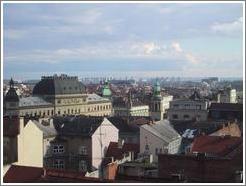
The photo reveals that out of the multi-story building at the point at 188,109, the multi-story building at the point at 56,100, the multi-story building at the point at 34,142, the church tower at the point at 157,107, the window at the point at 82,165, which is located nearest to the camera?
the multi-story building at the point at 34,142

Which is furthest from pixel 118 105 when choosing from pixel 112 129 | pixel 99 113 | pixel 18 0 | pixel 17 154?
pixel 18 0

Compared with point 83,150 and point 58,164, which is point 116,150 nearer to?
point 83,150

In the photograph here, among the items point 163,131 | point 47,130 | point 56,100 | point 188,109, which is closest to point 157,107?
point 188,109

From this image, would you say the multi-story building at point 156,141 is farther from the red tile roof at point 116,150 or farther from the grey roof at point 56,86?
the grey roof at point 56,86

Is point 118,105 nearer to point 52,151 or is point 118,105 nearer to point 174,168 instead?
point 52,151

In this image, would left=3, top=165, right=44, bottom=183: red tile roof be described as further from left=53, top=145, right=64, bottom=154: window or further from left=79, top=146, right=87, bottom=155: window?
left=79, top=146, right=87, bottom=155: window

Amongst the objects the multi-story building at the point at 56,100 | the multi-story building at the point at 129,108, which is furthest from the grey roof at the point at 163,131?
the multi-story building at the point at 129,108

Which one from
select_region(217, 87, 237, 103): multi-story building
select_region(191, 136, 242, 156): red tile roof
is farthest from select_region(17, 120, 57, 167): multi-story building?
select_region(217, 87, 237, 103): multi-story building
